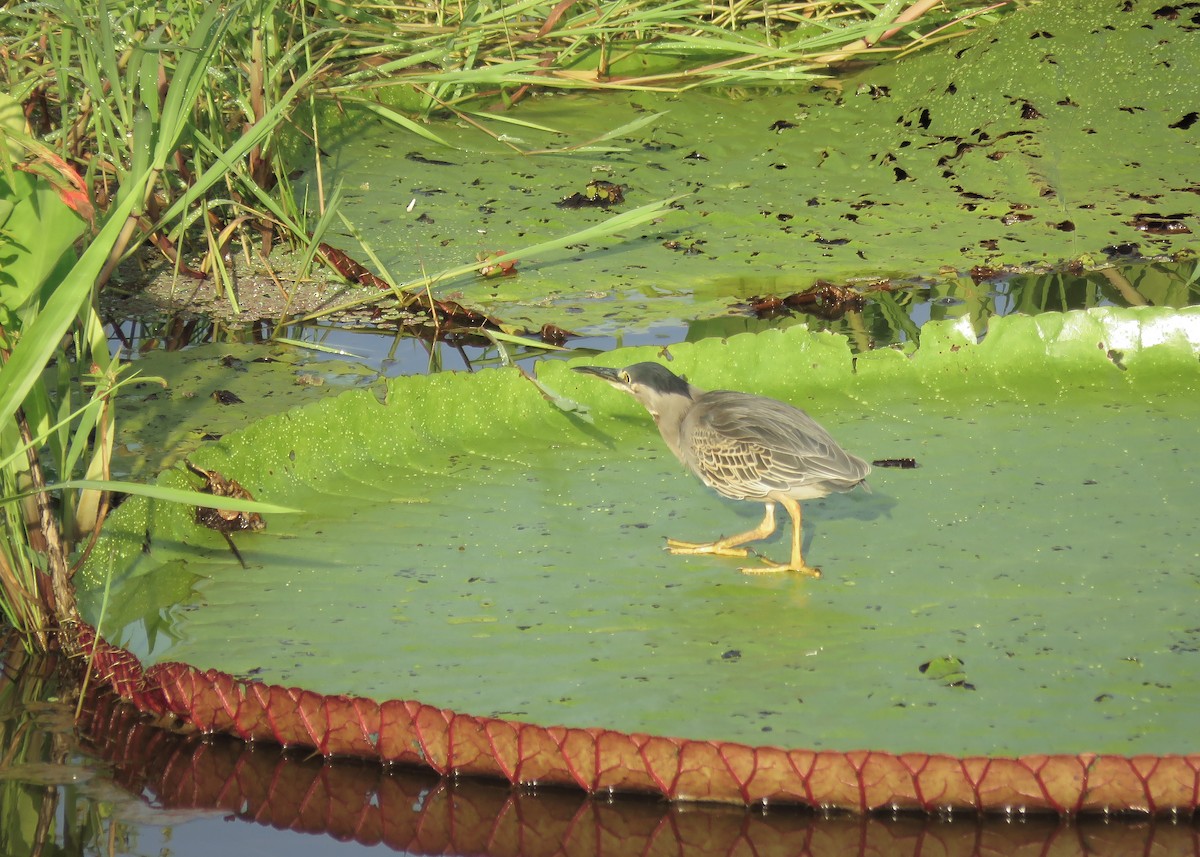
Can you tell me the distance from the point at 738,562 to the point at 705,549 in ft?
0.29

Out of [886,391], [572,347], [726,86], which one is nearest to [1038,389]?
[886,391]

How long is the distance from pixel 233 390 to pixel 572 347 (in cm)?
114

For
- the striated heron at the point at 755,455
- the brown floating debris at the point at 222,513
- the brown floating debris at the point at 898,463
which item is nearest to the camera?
the striated heron at the point at 755,455

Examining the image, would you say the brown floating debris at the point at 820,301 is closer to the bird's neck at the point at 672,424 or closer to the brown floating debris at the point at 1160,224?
the brown floating debris at the point at 1160,224

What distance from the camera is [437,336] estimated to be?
511 centimetres

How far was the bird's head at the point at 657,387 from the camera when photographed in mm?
3961

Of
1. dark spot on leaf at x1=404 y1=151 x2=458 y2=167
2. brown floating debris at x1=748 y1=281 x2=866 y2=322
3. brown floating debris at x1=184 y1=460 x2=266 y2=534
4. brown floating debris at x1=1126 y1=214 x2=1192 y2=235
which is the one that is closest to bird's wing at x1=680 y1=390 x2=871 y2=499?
brown floating debris at x1=184 y1=460 x2=266 y2=534

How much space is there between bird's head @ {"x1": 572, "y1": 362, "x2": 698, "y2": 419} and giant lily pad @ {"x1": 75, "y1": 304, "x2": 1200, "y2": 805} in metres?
0.17

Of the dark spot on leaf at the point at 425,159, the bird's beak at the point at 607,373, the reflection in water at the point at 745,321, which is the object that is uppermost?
the dark spot on leaf at the point at 425,159

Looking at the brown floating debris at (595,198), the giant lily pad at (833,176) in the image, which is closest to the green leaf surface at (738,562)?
the giant lily pad at (833,176)

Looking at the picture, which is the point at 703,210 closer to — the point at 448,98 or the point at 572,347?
the point at 572,347

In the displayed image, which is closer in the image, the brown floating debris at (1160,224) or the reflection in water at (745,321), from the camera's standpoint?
the reflection in water at (745,321)

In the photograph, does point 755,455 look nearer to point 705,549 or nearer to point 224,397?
point 705,549

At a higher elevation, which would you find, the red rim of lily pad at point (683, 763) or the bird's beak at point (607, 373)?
the bird's beak at point (607, 373)
